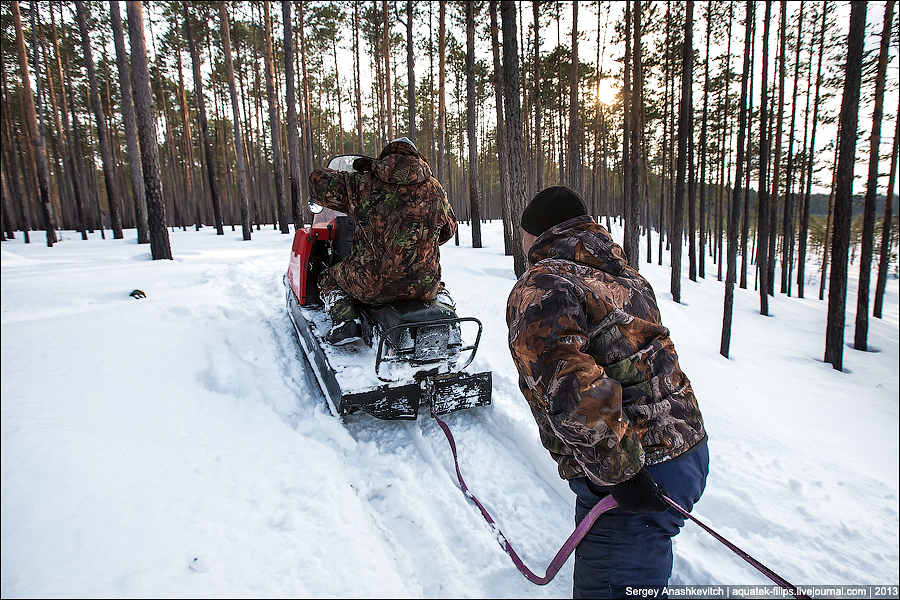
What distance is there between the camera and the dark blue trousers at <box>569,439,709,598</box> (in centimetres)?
152

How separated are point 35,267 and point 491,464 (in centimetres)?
618

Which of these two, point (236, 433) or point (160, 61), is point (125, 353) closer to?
point (236, 433)

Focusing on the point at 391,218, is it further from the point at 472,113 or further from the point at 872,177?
the point at 872,177

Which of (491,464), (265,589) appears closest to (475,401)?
(491,464)

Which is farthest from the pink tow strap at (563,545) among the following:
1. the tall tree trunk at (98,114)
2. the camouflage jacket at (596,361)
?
the tall tree trunk at (98,114)

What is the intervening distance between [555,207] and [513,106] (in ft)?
23.6

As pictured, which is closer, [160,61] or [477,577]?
[477,577]

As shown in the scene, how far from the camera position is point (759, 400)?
16.1ft

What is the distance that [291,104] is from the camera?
41.9 ft

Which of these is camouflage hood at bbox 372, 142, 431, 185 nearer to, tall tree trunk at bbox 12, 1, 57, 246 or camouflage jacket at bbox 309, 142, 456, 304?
camouflage jacket at bbox 309, 142, 456, 304

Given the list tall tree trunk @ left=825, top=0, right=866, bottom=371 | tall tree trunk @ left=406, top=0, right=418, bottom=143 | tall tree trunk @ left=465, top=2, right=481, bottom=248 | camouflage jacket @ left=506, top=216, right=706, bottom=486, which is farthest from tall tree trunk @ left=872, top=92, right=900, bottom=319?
camouflage jacket @ left=506, top=216, right=706, bottom=486

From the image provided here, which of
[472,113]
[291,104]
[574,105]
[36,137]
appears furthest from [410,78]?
[36,137]

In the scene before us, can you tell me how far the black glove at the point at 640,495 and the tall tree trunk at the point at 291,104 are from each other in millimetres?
12782

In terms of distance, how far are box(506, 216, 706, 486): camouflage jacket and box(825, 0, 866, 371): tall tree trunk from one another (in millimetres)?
9023
